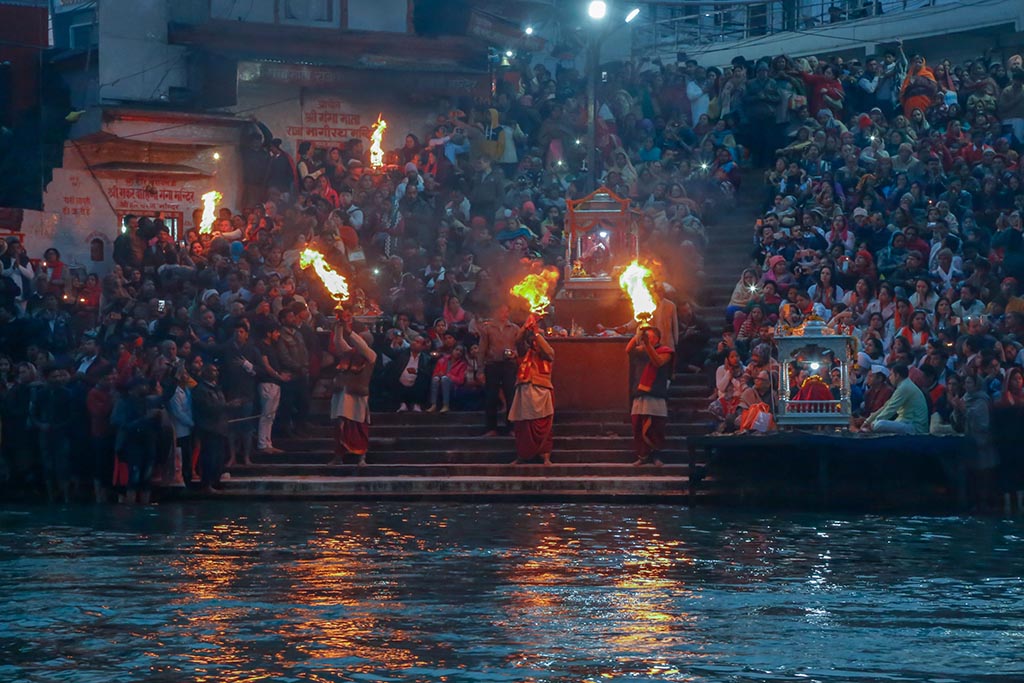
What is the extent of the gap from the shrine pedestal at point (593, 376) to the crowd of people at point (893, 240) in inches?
53.6

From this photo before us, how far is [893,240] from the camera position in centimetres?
2295

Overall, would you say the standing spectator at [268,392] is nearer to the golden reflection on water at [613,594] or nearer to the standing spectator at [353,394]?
the standing spectator at [353,394]

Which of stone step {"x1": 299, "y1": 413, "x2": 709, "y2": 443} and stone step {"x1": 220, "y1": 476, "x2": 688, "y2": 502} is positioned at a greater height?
stone step {"x1": 299, "y1": 413, "x2": 709, "y2": 443}

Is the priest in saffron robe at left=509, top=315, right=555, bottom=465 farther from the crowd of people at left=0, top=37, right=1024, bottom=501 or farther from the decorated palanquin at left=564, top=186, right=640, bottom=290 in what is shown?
the decorated palanquin at left=564, top=186, right=640, bottom=290

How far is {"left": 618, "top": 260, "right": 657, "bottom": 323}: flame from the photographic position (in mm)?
21656

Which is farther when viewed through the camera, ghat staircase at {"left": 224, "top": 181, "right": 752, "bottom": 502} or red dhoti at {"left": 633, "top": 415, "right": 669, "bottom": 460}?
red dhoti at {"left": 633, "top": 415, "right": 669, "bottom": 460}

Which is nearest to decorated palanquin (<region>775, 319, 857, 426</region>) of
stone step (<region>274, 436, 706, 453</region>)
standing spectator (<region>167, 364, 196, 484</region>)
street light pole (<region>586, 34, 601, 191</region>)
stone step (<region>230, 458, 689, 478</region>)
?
stone step (<region>230, 458, 689, 478</region>)

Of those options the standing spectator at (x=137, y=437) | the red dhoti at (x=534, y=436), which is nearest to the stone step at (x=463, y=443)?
the red dhoti at (x=534, y=436)

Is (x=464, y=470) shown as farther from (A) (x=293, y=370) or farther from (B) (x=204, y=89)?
(B) (x=204, y=89)

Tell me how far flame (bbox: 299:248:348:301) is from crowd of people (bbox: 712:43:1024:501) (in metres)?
4.98

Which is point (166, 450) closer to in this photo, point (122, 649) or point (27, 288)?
point (27, 288)

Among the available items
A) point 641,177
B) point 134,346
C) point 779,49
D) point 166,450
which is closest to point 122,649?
point 166,450

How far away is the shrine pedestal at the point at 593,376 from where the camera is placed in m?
22.1

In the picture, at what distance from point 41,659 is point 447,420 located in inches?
495
